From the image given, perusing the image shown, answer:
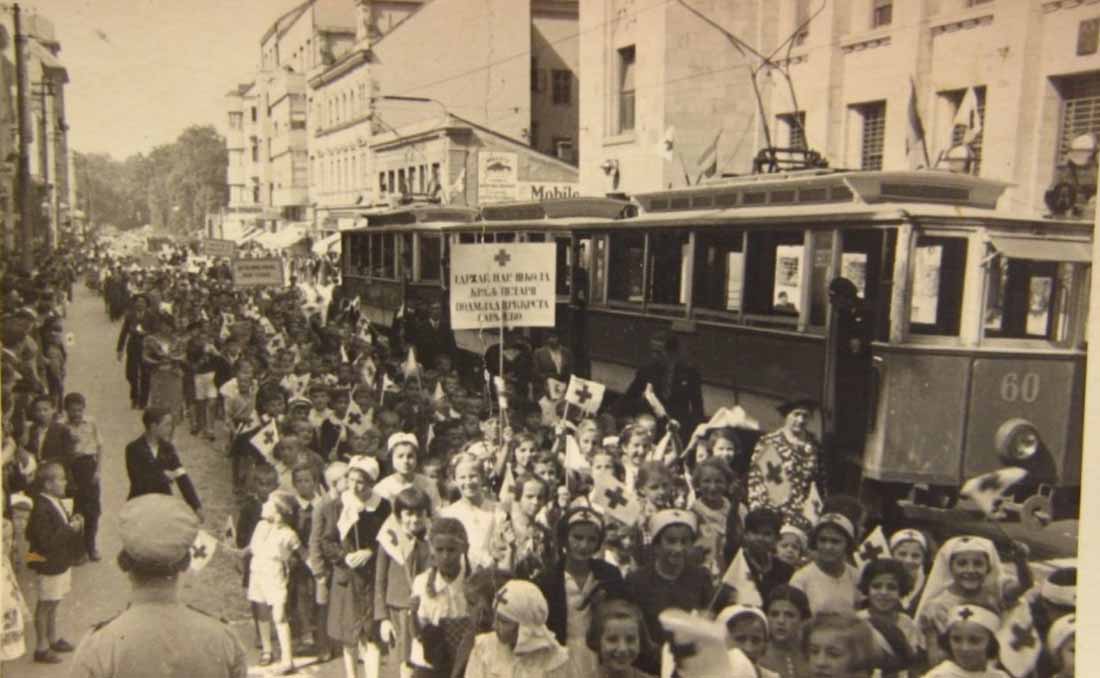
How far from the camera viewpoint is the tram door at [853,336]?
4.28 metres

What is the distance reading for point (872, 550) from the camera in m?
3.78

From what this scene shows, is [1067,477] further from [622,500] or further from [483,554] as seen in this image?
[483,554]

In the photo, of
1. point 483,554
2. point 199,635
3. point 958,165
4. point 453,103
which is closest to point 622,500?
point 483,554

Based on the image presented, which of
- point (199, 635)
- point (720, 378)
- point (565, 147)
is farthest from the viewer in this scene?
point (565, 147)

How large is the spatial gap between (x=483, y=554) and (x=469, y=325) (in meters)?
1.12

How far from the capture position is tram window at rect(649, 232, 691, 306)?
523 cm

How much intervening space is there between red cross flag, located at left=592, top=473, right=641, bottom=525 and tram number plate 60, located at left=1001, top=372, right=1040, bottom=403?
1.74 m

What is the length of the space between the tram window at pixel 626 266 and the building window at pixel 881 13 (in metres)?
2.06

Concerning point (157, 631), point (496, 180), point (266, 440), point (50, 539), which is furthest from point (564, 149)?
point (157, 631)

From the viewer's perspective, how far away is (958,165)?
5086 mm

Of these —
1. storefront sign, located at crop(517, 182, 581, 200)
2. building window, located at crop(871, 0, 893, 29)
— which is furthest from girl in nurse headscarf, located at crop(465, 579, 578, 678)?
building window, located at crop(871, 0, 893, 29)

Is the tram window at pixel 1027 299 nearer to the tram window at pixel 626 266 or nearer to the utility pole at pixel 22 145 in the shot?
the tram window at pixel 626 266

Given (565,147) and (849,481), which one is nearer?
(849,481)

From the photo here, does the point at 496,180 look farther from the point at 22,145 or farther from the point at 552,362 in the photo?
the point at 22,145
